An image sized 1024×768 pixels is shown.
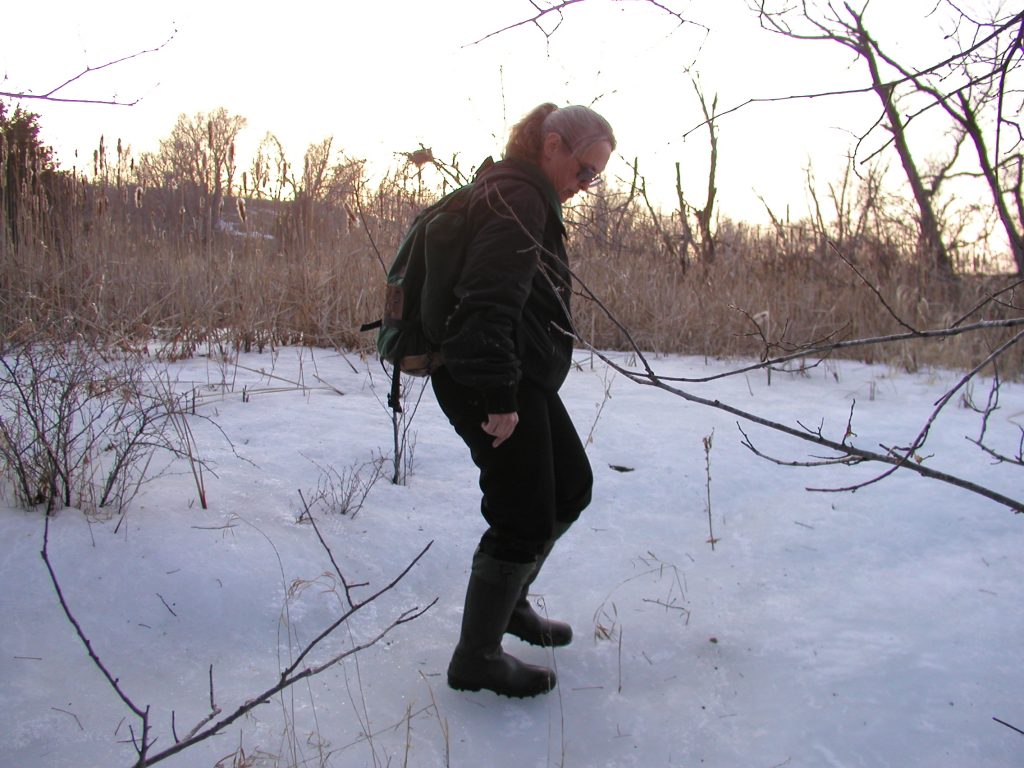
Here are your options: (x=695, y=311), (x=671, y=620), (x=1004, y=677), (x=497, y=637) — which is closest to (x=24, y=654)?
(x=497, y=637)

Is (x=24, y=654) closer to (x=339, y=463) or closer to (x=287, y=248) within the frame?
(x=339, y=463)

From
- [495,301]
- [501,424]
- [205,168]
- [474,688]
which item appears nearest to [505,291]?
[495,301]

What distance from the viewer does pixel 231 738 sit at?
1714 millimetres

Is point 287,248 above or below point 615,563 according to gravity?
above

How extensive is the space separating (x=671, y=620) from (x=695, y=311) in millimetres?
3959

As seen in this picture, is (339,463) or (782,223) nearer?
(339,463)

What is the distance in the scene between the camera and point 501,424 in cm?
172

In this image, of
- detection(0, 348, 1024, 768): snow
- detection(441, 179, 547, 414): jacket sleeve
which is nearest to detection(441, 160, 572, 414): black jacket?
detection(441, 179, 547, 414): jacket sleeve

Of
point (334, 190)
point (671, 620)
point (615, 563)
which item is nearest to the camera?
point (671, 620)

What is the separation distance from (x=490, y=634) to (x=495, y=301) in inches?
33.8

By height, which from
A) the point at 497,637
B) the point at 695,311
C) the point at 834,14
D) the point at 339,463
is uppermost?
the point at 834,14

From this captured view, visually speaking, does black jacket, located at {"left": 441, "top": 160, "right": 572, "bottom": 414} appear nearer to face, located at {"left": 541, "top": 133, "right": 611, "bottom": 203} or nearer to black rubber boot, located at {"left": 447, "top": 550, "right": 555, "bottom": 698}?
face, located at {"left": 541, "top": 133, "right": 611, "bottom": 203}

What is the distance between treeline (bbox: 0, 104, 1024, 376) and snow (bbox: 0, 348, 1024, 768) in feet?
4.85

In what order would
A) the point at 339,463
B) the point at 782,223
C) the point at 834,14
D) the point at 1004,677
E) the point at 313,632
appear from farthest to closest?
the point at 782,223 < the point at 339,463 < the point at 313,632 < the point at 1004,677 < the point at 834,14
